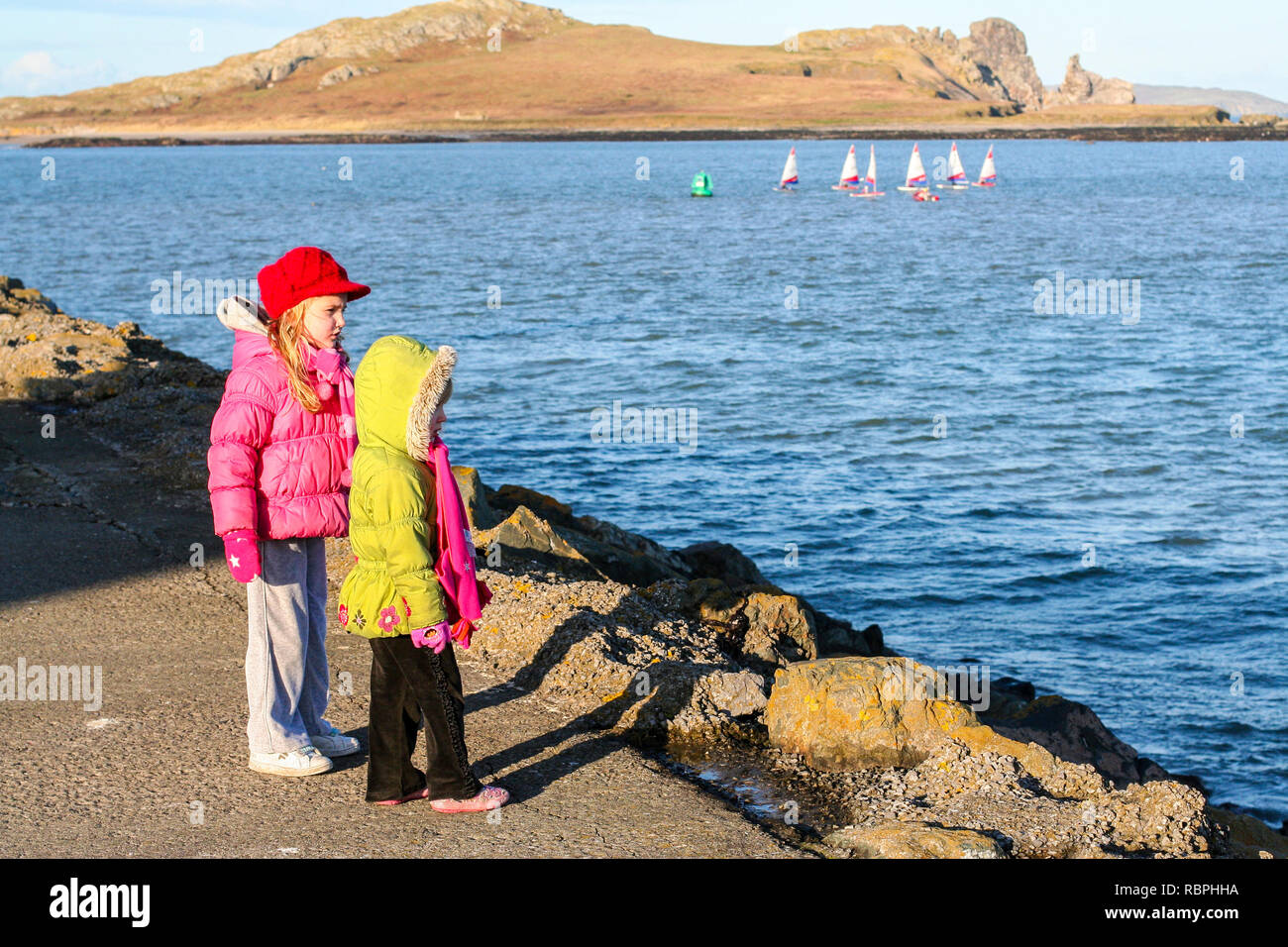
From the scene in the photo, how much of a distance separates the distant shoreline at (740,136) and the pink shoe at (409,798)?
526ft

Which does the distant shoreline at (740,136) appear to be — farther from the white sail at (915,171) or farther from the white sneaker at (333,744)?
the white sneaker at (333,744)

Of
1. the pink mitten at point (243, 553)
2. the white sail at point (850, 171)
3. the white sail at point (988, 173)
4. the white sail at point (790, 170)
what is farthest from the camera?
the white sail at point (988, 173)

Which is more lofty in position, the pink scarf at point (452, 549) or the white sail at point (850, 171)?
the white sail at point (850, 171)

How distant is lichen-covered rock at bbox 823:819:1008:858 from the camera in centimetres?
421

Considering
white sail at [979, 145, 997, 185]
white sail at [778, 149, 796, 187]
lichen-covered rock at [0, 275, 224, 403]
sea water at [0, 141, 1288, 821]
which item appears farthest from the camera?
white sail at [979, 145, 997, 185]

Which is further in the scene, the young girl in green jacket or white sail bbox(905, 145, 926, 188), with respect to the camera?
white sail bbox(905, 145, 926, 188)

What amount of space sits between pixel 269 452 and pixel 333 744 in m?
1.18

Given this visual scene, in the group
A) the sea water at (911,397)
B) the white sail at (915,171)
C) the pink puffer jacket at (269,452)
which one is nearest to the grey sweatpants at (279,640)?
the pink puffer jacket at (269,452)

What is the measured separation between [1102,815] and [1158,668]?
790 cm

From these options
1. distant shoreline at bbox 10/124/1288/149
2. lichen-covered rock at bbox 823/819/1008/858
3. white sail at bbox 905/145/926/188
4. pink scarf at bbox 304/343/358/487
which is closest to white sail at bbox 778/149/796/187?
white sail at bbox 905/145/926/188

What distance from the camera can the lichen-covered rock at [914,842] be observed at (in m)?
4.21

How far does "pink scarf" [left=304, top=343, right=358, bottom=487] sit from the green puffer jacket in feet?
0.77

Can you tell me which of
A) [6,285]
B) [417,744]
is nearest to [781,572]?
[417,744]

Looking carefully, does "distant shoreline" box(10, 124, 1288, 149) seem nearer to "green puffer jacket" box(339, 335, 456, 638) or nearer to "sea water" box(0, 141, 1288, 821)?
"sea water" box(0, 141, 1288, 821)
